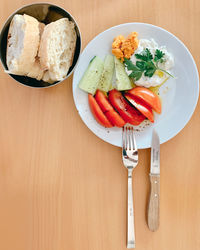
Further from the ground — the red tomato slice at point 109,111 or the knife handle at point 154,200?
the red tomato slice at point 109,111

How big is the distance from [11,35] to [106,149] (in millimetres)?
635

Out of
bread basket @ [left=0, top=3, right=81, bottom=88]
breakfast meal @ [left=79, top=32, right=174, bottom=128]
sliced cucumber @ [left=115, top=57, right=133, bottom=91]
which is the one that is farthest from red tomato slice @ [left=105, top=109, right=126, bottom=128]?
bread basket @ [left=0, top=3, right=81, bottom=88]

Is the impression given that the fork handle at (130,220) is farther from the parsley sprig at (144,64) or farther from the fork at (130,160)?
the parsley sprig at (144,64)

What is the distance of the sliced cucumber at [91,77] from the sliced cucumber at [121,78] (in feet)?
0.26

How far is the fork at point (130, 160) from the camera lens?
117cm

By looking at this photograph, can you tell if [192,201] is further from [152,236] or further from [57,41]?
[57,41]

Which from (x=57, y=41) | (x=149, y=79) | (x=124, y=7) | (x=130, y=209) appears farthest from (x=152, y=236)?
(x=124, y=7)

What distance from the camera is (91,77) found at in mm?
1141

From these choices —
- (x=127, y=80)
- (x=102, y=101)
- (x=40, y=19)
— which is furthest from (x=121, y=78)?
(x=40, y=19)

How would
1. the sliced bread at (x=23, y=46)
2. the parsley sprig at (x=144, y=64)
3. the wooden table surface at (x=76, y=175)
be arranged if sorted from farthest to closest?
1. the wooden table surface at (x=76, y=175)
2. the parsley sprig at (x=144, y=64)
3. the sliced bread at (x=23, y=46)

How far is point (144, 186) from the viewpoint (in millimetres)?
1210

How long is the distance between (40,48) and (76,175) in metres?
0.58

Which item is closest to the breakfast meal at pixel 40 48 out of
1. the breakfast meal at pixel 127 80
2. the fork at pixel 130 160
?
the breakfast meal at pixel 127 80

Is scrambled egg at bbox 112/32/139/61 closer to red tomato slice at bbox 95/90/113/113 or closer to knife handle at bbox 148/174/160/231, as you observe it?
red tomato slice at bbox 95/90/113/113
